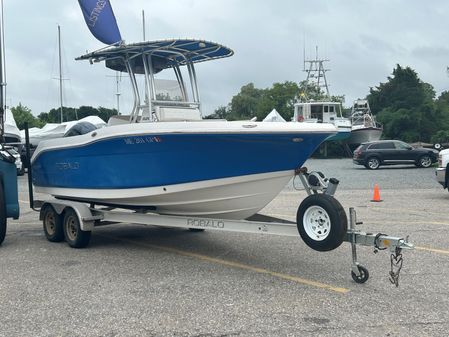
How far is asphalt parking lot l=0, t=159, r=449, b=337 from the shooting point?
4504 mm

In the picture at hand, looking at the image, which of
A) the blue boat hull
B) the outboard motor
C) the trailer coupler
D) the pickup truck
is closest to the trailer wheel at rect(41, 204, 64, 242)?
the outboard motor

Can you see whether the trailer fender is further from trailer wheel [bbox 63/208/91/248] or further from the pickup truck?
the pickup truck

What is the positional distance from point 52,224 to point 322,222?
469 centimetres

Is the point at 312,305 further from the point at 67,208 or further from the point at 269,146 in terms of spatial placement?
the point at 67,208

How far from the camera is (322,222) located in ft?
18.4

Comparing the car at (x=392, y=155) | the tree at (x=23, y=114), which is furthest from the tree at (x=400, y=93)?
the tree at (x=23, y=114)

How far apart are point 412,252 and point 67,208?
4942 millimetres

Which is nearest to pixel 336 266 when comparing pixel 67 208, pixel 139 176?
pixel 139 176

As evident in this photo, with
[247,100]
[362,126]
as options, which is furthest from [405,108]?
[247,100]

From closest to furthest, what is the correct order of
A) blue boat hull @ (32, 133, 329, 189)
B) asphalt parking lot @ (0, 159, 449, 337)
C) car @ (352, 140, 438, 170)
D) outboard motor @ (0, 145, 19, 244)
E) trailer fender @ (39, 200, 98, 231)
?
asphalt parking lot @ (0, 159, 449, 337) < blue boat hull @ (32, 133, 329, 189) < trailer fender @ (39, 200, 98, 231) < outboard motor @ (0, 145, 19, 244) < car @ (352, 140, 438, 170)

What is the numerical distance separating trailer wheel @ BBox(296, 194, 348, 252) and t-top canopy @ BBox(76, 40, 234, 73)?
132 inches

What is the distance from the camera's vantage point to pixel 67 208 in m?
7.94

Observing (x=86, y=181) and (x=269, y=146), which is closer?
(x=269, y=146)

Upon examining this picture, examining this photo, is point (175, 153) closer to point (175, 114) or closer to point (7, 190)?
point (175, 114)
